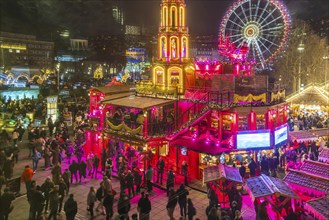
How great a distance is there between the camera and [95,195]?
48.9 ft

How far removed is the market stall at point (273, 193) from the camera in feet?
39.5

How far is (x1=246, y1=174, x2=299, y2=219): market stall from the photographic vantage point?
12035 mm

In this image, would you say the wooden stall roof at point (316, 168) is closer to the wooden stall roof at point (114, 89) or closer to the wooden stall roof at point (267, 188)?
the wooden stall roof at point (267, 188)

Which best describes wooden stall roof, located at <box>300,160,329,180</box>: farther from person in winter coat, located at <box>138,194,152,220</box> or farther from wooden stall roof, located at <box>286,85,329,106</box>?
wooden stall roof, located at <box>286,85,329,106</box>

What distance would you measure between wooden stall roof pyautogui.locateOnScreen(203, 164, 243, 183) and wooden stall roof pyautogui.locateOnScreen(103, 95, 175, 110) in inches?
293

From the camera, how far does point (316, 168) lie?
51.9 ft

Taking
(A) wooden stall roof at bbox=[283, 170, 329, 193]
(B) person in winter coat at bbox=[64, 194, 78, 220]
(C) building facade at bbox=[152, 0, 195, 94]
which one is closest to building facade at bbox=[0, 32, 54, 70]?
(C) building facade at bbox=[152, 0, 195, 94]

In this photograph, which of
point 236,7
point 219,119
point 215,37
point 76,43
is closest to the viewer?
point 219,119

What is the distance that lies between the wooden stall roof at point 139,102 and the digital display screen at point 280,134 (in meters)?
7.85

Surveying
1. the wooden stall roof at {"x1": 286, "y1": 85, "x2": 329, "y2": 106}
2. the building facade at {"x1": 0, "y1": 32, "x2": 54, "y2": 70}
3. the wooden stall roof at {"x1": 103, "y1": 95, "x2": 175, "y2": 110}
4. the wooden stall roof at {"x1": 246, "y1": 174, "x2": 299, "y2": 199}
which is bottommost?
the wooden stall roof at {"x1": 246, "y1": 174, "x2": 299, "y2": 199}

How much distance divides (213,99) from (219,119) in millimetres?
1472

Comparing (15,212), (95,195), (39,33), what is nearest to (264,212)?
(95,195)

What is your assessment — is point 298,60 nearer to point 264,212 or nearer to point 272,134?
point 272,134

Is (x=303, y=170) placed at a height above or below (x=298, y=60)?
below
